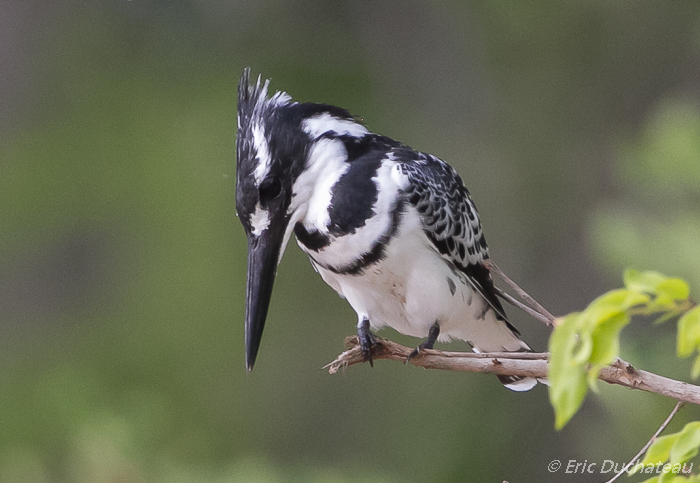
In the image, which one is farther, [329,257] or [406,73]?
[406,73]

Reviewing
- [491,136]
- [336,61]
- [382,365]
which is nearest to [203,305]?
[382,365]

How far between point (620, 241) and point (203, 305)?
179 cm

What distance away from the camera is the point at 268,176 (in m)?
1.33

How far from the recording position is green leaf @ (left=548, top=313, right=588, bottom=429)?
0.61 m

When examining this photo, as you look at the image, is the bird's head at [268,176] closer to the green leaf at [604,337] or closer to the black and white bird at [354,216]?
the black and white bird at [354,216]

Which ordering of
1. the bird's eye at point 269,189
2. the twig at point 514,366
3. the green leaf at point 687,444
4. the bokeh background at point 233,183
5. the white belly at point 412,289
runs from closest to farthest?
the green leaf at point 687,444 < the twig at point 514,366 < the bird's eye at point 269,189 < the white belly at point 412,289 < the bokeh background at point 233,183

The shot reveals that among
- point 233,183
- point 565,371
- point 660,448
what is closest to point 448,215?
point 660,448

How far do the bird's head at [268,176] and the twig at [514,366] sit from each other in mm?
164

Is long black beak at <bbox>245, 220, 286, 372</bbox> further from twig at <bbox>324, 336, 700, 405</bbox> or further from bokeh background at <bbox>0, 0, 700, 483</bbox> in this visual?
bokeh background at <bbox>0, 0, 700, 483</bbox>

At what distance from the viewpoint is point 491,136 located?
3.21m

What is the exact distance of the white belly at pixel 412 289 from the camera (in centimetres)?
143

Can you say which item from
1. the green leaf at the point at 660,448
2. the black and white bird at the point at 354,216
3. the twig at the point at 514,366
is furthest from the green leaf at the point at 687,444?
the black and white bird at the point at 354,216

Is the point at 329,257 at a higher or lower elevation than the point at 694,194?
lower

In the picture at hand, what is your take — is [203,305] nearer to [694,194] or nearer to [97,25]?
[97,25]
